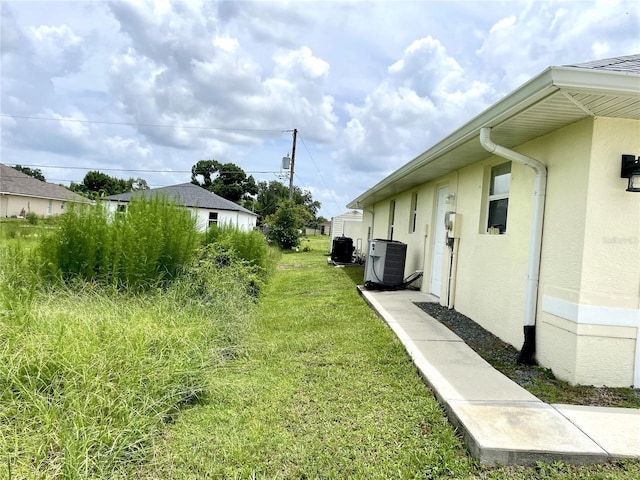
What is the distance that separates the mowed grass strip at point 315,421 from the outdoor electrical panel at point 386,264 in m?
3.70

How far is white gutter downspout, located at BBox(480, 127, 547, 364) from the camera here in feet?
14.1

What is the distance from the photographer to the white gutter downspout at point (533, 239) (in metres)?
4.30

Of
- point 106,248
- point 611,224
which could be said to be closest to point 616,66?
point 611,224

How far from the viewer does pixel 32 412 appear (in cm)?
265

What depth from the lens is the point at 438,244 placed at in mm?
8156

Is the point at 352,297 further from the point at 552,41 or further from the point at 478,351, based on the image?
the point at 552,41

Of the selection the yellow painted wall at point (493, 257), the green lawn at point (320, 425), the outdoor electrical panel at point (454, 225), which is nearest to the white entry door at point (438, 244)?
the outdoor electrical panel at point (454, 225)

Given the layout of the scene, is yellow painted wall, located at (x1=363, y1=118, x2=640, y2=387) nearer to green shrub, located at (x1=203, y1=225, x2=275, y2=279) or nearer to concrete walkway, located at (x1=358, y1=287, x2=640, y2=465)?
concrete walkway, located at (x1=358, y1=287, x2=640, y2=465)

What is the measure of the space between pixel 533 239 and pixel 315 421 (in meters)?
3.09

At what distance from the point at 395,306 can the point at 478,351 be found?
Result: 92.7 inches

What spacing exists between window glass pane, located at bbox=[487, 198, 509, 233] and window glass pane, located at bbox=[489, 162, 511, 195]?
0.15 meters

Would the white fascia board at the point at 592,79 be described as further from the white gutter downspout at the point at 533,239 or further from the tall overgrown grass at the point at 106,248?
the tall overgrown grass at the point at 106,248

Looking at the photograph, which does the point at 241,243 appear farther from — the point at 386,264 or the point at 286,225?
the point at 286,225

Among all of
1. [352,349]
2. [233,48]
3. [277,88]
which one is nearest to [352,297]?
[352,349]
